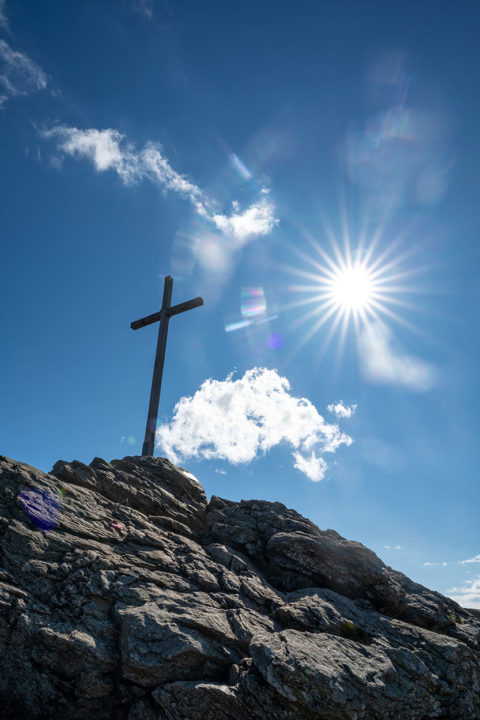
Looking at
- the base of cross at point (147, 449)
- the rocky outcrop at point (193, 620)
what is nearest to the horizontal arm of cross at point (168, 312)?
the base of cross at point (147, 449)

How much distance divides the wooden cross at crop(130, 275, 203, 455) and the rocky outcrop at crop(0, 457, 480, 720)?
10.3 ft

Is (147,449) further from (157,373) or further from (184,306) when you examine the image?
(184,306)

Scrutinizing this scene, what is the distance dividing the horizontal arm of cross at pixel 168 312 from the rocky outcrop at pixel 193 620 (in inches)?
371

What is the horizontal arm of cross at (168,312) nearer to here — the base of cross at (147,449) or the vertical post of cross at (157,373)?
the vertical post of cross at (157,373)

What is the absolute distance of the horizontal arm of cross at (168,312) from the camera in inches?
856

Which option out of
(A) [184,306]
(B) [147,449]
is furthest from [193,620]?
(A) [184,306]

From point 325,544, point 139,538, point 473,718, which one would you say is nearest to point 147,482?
point 139,538

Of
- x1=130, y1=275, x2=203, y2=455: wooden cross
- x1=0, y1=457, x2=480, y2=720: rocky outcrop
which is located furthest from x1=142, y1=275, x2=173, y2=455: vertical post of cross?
x1=0, y1=457, x2=480, y2=720: rocky outcrop

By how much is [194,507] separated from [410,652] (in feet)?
29.8

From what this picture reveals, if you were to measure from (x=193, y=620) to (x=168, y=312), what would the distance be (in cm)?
1560

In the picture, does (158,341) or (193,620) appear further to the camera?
(158,341)

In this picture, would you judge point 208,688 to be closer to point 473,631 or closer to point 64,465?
point 64,465

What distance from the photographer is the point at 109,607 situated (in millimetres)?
10031

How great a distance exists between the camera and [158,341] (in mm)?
21578
